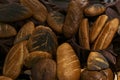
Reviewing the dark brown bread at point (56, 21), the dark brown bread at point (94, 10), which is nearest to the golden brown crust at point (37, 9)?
the dark brown bread at point (56, 21)

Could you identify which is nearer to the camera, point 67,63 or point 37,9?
point 67,63

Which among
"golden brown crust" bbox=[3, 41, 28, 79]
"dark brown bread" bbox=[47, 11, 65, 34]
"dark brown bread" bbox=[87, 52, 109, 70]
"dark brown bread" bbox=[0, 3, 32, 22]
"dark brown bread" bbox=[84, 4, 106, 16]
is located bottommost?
"golden brown crust" bbox=[3, 41, 28, 79]

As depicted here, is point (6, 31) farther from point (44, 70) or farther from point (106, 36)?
point (106, 36)

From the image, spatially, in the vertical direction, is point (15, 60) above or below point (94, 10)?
below

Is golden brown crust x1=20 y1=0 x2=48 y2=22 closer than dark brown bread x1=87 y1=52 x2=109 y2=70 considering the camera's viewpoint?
No

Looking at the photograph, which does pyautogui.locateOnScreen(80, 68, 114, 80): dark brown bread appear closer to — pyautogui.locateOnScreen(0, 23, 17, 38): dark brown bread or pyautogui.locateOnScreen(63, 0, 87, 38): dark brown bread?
pyautogui.locateOnScreen(63, 0, 87, 38): dark brown bread

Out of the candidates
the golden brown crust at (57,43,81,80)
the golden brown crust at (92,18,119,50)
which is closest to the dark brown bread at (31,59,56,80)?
the golden brown crust at (57,43,81,80)

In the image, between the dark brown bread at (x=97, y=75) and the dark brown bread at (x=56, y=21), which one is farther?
the dark brown bread at (x=56, y=21)

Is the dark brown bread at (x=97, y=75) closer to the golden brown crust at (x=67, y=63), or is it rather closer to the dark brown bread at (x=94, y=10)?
the golden brown crust at (x=67, y=63)

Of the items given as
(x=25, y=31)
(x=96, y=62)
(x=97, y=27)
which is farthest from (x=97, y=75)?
(x=25, y=31)

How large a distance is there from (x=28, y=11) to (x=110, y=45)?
24cm

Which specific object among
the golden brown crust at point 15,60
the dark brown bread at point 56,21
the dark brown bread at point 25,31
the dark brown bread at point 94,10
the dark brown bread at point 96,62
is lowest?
the golden brown crust at point 15,60

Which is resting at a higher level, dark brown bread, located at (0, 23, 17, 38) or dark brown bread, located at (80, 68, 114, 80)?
dark brown bread, located at (0, 23, 17, 38)

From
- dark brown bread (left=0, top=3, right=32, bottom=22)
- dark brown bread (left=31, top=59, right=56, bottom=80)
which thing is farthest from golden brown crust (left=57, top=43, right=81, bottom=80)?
dark brown bread (left=0, top=3, right=32, bottom=22)
